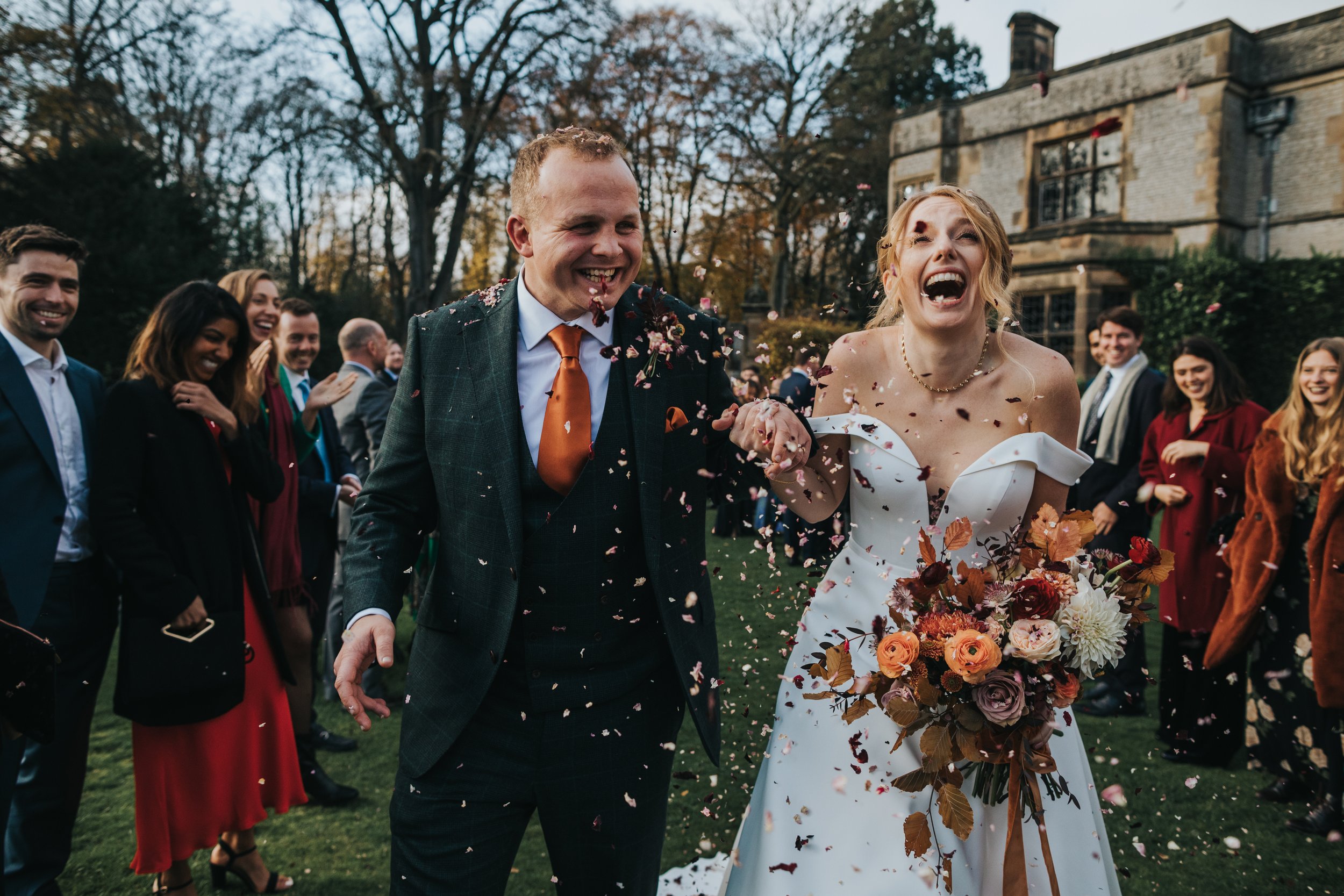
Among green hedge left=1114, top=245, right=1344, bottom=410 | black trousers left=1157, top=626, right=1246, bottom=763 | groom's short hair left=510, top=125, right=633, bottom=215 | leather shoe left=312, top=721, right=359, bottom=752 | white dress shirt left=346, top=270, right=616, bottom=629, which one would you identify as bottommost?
leather shoe left=312, top=721, right=359, bottom=752

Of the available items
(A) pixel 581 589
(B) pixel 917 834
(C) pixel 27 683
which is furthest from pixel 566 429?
(C) pixel 27 683

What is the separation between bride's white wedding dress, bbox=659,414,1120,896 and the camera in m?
2.27

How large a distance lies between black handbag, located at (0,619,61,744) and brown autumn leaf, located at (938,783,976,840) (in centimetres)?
216

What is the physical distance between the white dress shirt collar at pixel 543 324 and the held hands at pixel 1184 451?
172 inches

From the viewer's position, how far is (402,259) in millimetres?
26984

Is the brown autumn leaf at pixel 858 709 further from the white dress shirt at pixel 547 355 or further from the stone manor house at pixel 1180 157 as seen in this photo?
the stone manor house at pixel 1180 157

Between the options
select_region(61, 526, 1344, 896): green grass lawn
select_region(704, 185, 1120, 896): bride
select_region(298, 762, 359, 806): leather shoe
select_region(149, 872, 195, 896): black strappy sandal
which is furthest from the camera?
select_region(298, 762, 359, 806): leather shoe

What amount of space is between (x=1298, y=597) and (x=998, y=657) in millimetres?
3675

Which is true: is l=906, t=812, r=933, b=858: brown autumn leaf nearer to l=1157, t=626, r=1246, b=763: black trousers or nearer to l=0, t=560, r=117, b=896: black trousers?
l=0, t=560, r=117, b=896: black trousers

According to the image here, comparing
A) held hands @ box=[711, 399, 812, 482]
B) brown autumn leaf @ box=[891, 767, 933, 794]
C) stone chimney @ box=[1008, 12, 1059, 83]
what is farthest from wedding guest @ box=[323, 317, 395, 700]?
stone chimney @ box=[1008, 12, 1059, 83]

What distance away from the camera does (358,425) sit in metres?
5.84

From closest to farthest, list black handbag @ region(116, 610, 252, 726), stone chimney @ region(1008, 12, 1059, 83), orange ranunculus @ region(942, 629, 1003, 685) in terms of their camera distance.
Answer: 1. orange ranunculus @ region(942, 629, 1003, 685)
2. black handbag @ region(116, 610, 252, 726)
3. stone chimney @ region(1008, 12, 1059, 83)

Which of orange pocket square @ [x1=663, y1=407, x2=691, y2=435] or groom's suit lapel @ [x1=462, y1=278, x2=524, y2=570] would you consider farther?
orange pocket square @ [x1=663, y1=407, x2=691, y2=435]

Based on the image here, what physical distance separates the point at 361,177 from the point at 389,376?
21.9 meters
